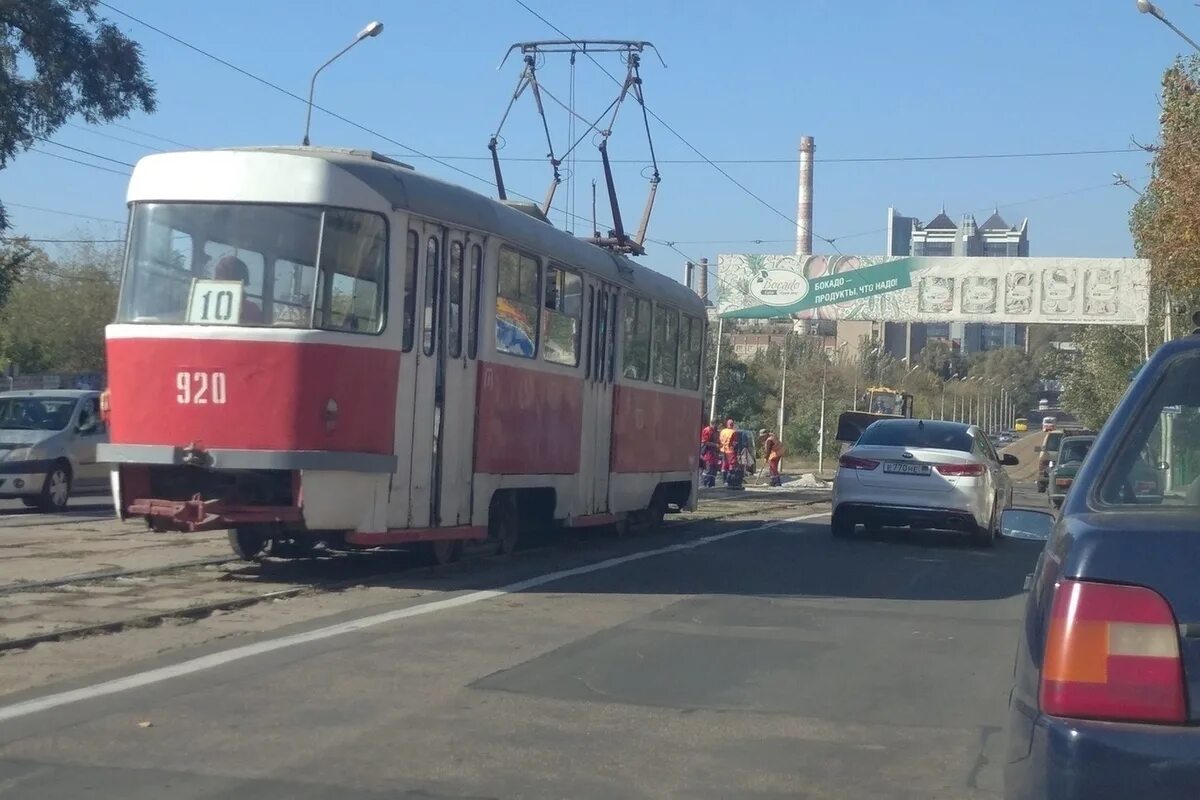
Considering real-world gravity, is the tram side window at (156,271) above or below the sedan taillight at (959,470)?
above

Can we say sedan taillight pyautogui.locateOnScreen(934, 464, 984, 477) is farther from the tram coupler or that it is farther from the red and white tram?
the tram coupler

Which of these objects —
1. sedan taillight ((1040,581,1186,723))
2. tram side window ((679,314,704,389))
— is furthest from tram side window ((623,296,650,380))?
sedan taillight ((1040,581,1186,723))

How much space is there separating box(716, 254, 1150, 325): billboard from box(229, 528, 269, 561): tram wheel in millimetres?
35231

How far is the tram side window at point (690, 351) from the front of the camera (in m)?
19.1

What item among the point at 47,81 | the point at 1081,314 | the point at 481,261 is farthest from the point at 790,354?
the point at 481,261

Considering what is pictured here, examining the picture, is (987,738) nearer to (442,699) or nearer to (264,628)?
(442,699)

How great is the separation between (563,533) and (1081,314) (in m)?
31.1

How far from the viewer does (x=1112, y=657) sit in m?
3.16

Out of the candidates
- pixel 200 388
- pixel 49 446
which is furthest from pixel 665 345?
pixel 200 388

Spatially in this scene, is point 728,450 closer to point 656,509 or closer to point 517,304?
point 656,509

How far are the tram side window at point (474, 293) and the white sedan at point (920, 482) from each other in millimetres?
6589

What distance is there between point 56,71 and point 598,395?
569 inches

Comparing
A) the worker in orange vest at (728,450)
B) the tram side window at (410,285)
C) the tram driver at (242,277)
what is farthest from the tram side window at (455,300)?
the worker in orange vest at (728,450)

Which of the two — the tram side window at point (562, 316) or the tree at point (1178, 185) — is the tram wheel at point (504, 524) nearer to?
the tram side window at point (562, 316)
